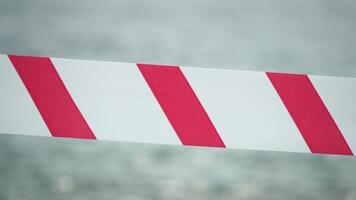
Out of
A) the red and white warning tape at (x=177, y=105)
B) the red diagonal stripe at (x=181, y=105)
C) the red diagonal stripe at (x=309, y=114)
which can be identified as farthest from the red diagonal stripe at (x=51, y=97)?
the red diagonal stripe at (x=309, y=114)

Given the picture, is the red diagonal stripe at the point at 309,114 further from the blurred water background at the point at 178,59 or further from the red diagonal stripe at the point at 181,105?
the red diagonal stripe at the point at 181,105

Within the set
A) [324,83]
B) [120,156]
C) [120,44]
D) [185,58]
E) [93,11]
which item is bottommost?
[324,83]

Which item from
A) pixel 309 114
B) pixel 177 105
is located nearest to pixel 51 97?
pixel 177 105

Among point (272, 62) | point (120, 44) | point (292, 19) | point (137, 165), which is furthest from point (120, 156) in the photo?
point (292, 19)

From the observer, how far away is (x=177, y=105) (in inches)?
45.0

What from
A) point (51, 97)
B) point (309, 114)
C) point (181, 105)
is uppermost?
point (51, 97)

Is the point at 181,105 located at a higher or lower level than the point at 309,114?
higher

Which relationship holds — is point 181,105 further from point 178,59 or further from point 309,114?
point 309,114

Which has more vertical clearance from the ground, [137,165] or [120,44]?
[120,44]

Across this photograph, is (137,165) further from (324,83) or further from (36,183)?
(324,83)

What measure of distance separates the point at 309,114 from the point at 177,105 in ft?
1.14

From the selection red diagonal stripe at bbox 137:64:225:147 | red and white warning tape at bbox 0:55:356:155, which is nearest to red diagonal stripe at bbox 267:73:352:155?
red and white warning tape at bbox 0:55:356:155

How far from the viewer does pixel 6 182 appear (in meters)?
1.13

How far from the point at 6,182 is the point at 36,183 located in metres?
0.08
